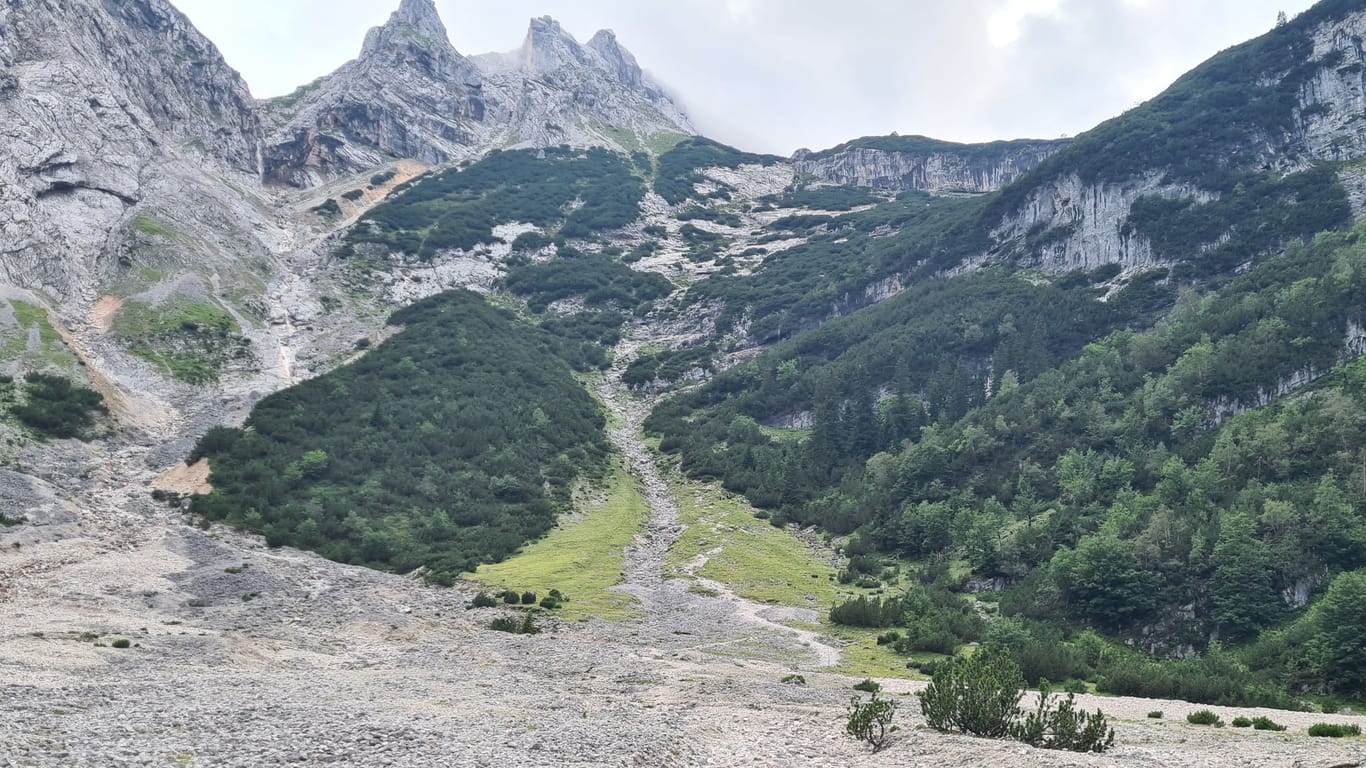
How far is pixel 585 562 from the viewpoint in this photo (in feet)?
175

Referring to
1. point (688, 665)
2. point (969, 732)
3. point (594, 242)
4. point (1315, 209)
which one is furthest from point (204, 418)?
point (1315, 209)

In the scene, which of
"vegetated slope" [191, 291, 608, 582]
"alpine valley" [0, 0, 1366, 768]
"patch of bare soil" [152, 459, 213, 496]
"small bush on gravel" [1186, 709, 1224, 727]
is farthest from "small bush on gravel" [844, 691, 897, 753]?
"patch of bare soil" [152, 459, 213, 496]

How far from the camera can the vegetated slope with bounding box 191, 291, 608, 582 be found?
54.0 metres

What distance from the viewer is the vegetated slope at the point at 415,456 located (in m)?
54.0

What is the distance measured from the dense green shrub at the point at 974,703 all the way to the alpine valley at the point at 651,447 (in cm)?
87

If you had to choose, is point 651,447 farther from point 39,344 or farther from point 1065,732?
point 1065,732

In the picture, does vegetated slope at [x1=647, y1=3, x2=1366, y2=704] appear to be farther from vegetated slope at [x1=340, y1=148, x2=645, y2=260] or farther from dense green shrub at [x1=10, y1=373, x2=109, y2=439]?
dense green shrub at [x1=10, y1=373, x2=109, y2=439]

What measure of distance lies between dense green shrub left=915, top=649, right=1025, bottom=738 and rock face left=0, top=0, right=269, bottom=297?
86252 mm

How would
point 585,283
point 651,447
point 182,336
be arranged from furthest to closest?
point 585,283 → point 651,447 → point 182,336

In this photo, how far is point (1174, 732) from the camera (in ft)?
74.2

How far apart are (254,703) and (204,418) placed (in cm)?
5510

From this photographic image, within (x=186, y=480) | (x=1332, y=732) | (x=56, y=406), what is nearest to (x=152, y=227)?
(x=56, y=406)

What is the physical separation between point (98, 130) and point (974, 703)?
120m

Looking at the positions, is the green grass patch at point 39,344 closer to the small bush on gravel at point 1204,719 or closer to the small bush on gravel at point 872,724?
the small bush on gravel at point 872,724
